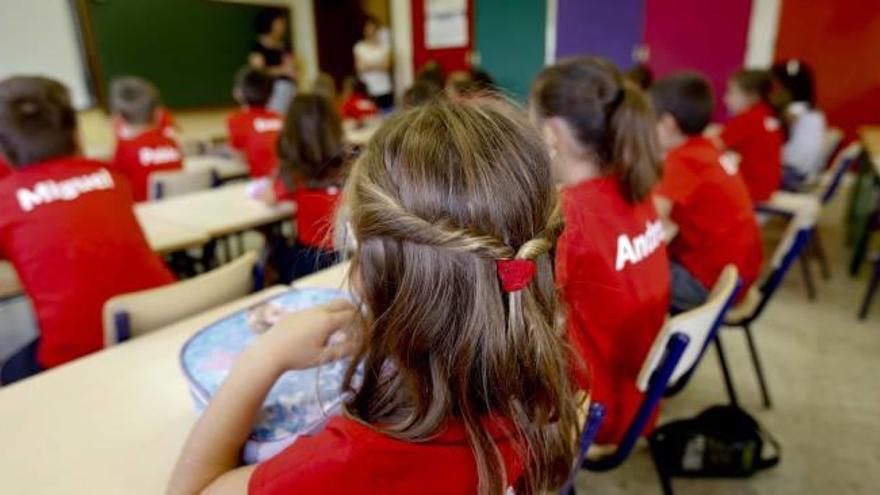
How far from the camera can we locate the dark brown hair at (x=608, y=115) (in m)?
1.25

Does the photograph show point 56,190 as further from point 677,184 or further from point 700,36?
point 700,36

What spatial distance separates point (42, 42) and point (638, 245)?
5124mm

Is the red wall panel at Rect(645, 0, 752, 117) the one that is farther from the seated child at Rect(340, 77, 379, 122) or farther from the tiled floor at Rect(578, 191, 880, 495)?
the tiled floor at Rect(578, 191, 880, 495)

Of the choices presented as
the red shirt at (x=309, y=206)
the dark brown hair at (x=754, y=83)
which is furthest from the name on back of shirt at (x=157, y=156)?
the dark brown hair at (x=754, y=83)

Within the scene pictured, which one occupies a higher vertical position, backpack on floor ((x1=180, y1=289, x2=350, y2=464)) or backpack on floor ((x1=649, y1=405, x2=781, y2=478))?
backpack on floor ((x1=180, y1=289, x2=350, y2=464))

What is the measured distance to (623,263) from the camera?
1.16 m

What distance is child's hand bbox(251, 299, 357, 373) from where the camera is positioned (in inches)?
30.0

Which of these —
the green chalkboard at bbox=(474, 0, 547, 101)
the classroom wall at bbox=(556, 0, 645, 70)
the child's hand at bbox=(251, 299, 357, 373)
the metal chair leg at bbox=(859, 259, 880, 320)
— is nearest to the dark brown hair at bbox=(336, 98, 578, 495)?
the child's hand at bbox=(251, 299, 357, 373)

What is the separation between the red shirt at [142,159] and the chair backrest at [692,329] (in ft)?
8.64

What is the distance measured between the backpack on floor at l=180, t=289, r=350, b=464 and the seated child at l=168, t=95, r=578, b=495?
9 centimetres

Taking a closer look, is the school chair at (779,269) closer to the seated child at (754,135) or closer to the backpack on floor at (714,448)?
the backpack on floor at (714,448)

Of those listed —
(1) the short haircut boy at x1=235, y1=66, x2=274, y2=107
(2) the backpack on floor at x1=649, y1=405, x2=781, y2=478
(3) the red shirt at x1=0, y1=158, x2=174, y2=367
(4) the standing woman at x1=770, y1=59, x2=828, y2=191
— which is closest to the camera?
(3) the red shirt at x1=0, y1=158, x2=174, y2=367

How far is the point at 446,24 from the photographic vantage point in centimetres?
683

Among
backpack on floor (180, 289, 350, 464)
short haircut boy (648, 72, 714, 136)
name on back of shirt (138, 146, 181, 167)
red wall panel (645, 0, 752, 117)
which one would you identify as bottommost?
backpack on floor (180, 289, 350, 464)
